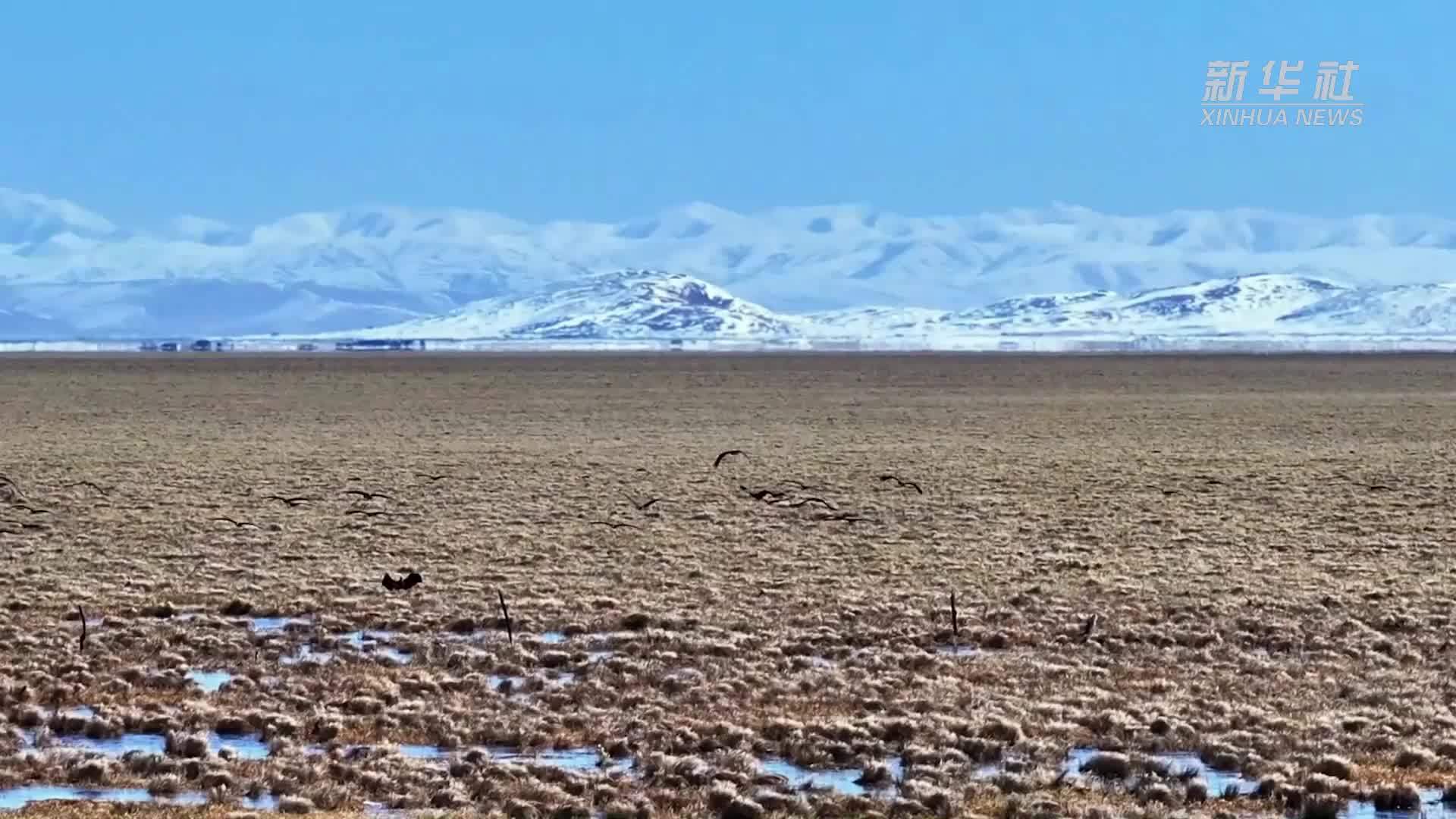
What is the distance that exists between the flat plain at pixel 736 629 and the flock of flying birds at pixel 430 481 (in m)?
0.14

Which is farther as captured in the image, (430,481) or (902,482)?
(430,481)

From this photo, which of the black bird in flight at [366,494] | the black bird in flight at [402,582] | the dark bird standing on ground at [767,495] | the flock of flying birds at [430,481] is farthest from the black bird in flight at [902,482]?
the black bird in flight at [402,582]

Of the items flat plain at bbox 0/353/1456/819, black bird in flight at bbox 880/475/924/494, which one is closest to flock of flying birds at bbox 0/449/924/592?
black bird in flight at bbox 880/475/924/494

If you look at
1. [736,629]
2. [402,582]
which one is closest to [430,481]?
[402,582]

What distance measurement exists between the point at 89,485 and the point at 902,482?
11039 millimetres

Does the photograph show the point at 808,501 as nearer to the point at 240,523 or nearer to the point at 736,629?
the point at 240,523

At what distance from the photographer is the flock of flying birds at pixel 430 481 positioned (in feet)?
69.2

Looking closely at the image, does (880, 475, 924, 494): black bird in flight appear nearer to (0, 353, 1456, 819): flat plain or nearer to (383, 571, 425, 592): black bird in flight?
(0, 353, 1456, 819): flat plain

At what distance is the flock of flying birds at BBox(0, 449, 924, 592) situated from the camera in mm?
21094

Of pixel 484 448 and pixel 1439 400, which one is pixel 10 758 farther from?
pixel 1439 400

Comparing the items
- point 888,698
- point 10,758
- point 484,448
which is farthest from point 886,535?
point 484,448

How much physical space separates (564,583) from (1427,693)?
24.4 ft

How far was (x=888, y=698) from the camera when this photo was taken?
35.8 feet

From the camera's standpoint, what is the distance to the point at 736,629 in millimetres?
13492
